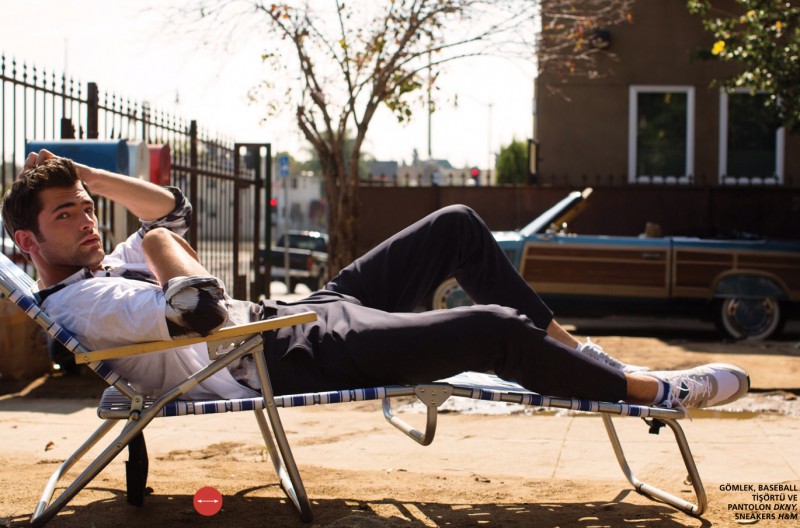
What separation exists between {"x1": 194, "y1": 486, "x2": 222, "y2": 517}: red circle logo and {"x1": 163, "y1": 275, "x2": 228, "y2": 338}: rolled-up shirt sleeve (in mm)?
715

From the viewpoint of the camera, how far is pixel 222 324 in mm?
3066

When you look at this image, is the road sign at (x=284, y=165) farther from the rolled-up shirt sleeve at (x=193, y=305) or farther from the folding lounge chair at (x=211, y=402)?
the rolled-up shirt sleeve at (x=193, y=305)

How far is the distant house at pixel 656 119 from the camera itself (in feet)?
52.3

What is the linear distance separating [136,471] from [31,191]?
102 centimetres

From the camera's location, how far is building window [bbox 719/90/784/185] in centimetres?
1582

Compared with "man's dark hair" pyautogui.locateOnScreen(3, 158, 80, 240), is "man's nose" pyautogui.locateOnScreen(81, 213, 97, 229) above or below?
below

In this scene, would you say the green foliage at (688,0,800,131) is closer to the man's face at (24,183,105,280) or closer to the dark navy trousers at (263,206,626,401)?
the dark navy trousers at (263,206,626,401)

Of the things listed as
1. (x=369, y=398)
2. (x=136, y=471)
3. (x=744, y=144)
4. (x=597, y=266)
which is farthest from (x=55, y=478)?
(x=744, y=144)

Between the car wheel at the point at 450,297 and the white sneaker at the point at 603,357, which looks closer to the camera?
the white sneaker at the point at 603,357

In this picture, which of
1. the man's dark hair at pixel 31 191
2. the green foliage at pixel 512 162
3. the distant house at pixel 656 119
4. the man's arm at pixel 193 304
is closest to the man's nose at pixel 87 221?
the man's dark hair at pixel 31 191

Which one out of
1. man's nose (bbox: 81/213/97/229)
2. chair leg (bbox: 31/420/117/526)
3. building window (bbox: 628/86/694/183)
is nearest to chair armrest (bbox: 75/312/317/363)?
chair leg (bbox: 31/420/117/526)

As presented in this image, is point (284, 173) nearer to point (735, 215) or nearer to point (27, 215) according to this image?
point (735, 215)

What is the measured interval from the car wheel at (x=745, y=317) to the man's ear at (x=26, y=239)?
8.71 meters

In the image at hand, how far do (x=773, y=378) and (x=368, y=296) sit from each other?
4.04 m
